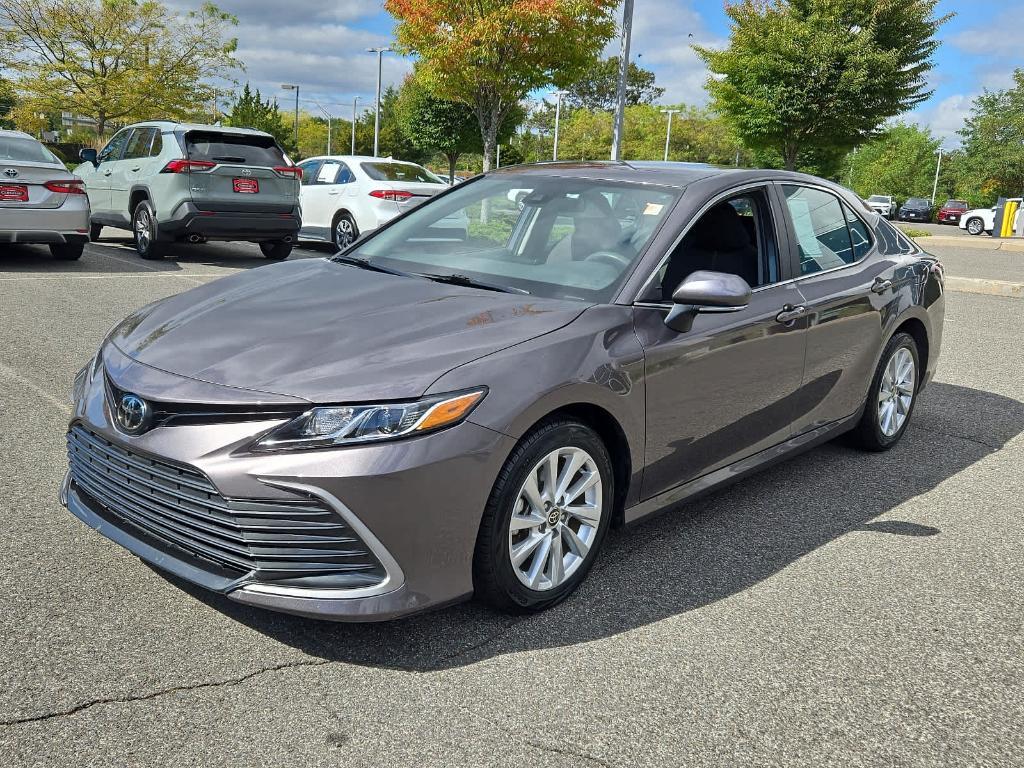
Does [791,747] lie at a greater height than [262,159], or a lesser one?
lesser

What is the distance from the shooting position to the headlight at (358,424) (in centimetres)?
267

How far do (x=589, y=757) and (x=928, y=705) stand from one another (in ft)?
3.58

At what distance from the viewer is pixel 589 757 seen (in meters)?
2.50

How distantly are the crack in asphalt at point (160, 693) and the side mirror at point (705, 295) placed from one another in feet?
5.67

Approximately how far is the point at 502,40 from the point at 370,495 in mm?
17291

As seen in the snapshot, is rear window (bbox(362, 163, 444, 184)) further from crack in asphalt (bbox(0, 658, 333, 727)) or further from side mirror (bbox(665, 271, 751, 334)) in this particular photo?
crack in asphalt (bbox(0, 658, 333, 727))

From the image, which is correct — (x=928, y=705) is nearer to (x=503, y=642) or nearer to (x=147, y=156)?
(x=503, y=642)

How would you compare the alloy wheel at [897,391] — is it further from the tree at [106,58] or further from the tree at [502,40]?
the tree at [106,58]

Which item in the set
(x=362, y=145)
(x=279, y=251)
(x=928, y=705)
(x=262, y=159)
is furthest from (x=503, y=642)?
(x=362, y=145)

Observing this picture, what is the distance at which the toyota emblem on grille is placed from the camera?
283cm

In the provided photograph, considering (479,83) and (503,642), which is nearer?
(503,642)

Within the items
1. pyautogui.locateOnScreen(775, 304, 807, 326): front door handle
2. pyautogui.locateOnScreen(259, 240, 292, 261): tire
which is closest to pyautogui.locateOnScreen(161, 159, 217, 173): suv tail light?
pyautogui.locateOnScreen(259, 240, 292, 261): tire

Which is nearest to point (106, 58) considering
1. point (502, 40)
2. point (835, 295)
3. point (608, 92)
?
point (502, 40)

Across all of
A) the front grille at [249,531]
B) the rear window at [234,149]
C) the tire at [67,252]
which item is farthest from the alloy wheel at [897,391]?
the tire at [67,252]
